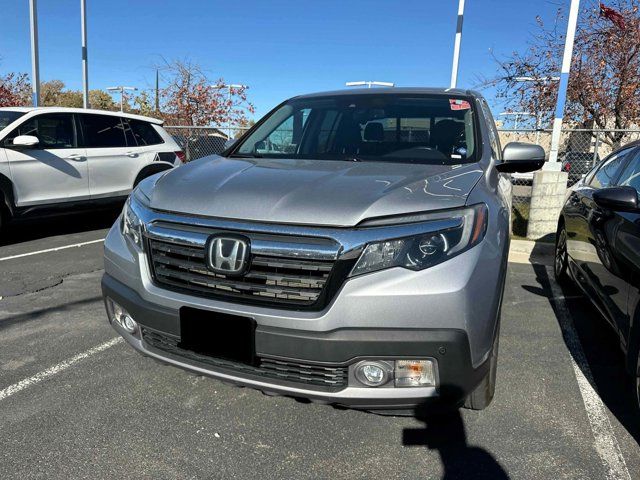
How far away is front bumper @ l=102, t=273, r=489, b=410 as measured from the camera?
6.48 feet

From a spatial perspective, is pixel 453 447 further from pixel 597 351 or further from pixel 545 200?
pixel 545 200

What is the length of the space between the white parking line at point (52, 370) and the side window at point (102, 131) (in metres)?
4.77

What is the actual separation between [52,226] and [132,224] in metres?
6.38

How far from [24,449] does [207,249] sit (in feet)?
4.31

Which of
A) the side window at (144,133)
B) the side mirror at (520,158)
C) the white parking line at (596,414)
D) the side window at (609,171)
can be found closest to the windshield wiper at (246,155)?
the side mirror at (520,158)

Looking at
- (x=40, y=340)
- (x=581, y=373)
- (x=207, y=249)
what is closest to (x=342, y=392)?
(x=207, y=249)

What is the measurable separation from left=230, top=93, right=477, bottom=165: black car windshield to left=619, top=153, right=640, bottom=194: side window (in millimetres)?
1058

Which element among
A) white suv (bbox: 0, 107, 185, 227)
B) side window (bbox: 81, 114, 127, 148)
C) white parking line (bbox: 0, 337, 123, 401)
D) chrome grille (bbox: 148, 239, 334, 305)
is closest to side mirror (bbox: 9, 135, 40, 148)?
white suv (bbox: 0, 107, 185, 227)

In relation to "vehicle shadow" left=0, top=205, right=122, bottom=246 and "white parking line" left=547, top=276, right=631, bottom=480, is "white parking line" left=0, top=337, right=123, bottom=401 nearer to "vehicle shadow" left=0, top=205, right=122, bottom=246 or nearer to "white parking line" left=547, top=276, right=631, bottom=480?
"white parking line" left=547, top=276, right=631, bottom=480

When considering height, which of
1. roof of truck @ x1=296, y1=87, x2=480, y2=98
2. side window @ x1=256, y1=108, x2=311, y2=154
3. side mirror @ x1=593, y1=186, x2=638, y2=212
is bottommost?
side mirror @ x1=593, y1=186, x2=638, y2=212

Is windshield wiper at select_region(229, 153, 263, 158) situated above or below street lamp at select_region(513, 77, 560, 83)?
below

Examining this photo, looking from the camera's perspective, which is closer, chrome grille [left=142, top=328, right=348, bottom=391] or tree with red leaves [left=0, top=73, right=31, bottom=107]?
chrome grille [left=142, top=328, right=348, bottom=391]

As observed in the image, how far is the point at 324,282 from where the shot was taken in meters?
2.05

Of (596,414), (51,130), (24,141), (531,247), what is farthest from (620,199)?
(51,130)
